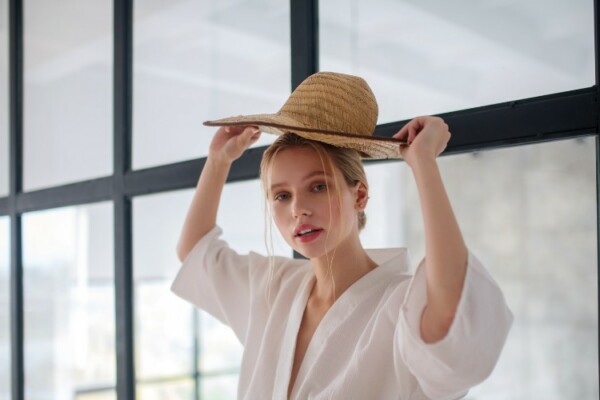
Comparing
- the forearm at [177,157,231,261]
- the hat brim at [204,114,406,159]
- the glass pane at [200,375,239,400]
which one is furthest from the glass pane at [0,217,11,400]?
the hat brim at [204,114,406,159]

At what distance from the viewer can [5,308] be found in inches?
111

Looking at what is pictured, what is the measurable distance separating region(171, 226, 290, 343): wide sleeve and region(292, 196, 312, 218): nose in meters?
0.27

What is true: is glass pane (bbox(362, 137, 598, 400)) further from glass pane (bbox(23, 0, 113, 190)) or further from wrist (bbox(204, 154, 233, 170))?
glass pane (bbox(23, 0, 113, 190))

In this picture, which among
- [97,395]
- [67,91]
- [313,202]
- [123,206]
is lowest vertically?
[97,395]

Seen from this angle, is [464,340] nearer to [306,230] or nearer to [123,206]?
[306,230]

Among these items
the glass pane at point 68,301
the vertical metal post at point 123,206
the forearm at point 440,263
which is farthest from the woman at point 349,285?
the glass pane at point 68,301

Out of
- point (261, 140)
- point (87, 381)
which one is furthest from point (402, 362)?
point (87, 381)

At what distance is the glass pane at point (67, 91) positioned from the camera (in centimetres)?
222

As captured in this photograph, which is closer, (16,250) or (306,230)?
(306,230)

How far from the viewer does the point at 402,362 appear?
3.34ft

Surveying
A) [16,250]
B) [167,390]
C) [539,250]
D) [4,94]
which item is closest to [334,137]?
[539,250]

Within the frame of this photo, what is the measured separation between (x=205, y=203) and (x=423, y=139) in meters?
0.62

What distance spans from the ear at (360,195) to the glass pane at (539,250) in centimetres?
19

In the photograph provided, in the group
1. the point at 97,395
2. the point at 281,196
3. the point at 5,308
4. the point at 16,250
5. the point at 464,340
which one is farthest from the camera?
the point at 5,308
